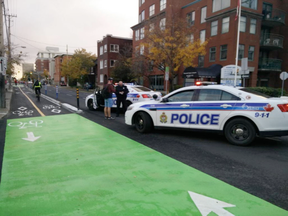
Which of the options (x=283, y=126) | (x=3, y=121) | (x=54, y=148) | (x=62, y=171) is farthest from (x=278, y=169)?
(x=3, y=121)

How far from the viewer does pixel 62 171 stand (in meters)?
4.31

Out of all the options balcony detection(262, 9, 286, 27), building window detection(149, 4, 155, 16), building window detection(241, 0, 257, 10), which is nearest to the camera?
building window detection(241, 0, 257, 10)

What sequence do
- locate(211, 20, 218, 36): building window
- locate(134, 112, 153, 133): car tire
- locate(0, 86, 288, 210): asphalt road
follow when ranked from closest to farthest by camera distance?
locate(0, 86, 288, 210): asphalt road → locate(134, 112, 153, 133): car tire → locate(211, 20, 218, 36): building window

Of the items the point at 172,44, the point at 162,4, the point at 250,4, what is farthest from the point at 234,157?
the point at 162,4

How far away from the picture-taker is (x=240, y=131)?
5938mm

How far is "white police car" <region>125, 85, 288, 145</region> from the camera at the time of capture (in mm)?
5520

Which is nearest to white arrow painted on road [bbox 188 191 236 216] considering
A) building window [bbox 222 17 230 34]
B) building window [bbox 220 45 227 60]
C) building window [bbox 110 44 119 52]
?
building window [bbox 220 45 227 60]

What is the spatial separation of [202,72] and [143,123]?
1701 centimetres

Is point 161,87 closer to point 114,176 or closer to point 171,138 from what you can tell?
point 171,138

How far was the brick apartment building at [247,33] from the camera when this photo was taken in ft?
78.6

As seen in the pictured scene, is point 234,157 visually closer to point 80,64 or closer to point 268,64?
point 268,64

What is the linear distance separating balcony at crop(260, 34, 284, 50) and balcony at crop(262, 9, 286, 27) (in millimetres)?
1303

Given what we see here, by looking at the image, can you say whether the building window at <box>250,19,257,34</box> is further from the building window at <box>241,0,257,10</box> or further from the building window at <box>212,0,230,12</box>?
the building window at <box>212,0,230,12</box>

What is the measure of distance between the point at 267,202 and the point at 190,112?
361 cm
